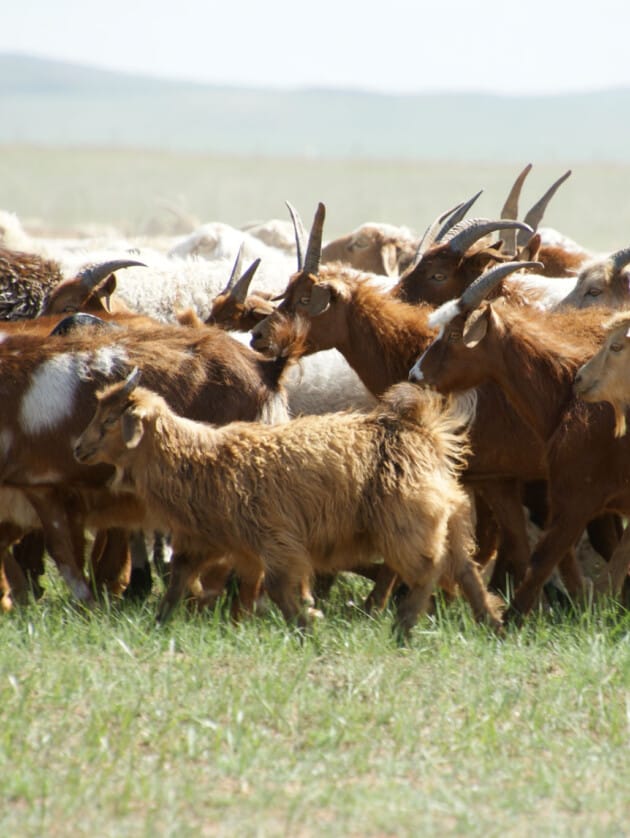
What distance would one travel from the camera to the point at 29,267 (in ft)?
30.4

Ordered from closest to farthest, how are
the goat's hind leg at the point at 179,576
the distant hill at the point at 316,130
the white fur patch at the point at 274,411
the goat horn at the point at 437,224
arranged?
the goat's hind leg at the point at 179,576 → the white fur patch at the point at 274,411 → the goat horn at the point at 437,224 → the distant hill at the point at 316,130

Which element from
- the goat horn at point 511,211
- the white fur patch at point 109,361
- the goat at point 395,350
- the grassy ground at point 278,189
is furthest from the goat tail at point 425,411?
the grassy ground at point 278,189

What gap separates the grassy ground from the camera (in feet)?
171

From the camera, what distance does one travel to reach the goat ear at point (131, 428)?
6352 mm

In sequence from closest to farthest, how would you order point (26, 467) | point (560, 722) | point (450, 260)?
point (560, 722), point (26, 467), point (450, 260)

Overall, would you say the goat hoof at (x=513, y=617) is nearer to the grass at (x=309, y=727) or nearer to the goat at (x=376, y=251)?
the grass at (x=309, y=727)

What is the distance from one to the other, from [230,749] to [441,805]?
2.71 ft

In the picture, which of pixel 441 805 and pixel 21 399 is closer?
pixel 441 805

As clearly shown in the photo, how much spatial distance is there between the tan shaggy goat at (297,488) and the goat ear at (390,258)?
6131mm

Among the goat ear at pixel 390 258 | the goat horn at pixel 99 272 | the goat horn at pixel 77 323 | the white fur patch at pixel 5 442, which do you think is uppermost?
the goat horn at pixel 99 272

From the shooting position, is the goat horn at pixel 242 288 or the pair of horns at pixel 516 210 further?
the pair of horns at pixel 516 210

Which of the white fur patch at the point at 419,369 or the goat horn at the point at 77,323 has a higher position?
the white fur patch at the point at 419,369

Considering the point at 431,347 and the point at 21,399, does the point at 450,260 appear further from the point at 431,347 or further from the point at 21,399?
the point at 21,399

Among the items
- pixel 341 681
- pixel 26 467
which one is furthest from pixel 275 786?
pixel 26 467
